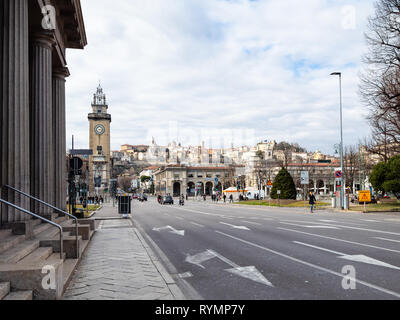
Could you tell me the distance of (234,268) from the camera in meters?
9.10

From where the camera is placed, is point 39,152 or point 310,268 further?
point 39,152

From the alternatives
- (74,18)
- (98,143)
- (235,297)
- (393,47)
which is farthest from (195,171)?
(235,297)

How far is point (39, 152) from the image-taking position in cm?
1350

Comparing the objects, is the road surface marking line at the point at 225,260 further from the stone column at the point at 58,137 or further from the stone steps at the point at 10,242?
the stone column at the point at 58,137

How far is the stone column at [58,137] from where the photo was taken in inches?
664

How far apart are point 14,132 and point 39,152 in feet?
12.1

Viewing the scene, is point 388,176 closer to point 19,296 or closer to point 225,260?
point 225,260

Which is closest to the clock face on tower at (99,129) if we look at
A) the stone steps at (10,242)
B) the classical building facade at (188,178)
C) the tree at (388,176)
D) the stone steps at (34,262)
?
A: the classical building facade at (188,178)

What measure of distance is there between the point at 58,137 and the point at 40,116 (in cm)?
375

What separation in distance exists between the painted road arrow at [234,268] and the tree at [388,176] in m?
27.7

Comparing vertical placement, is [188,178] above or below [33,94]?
below

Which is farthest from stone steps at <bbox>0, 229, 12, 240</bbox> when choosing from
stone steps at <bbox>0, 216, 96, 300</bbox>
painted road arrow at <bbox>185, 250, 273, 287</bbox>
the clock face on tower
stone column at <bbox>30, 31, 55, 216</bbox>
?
the clock face on tower

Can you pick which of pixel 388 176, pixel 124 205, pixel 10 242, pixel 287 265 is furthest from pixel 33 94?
pixel 388 176
